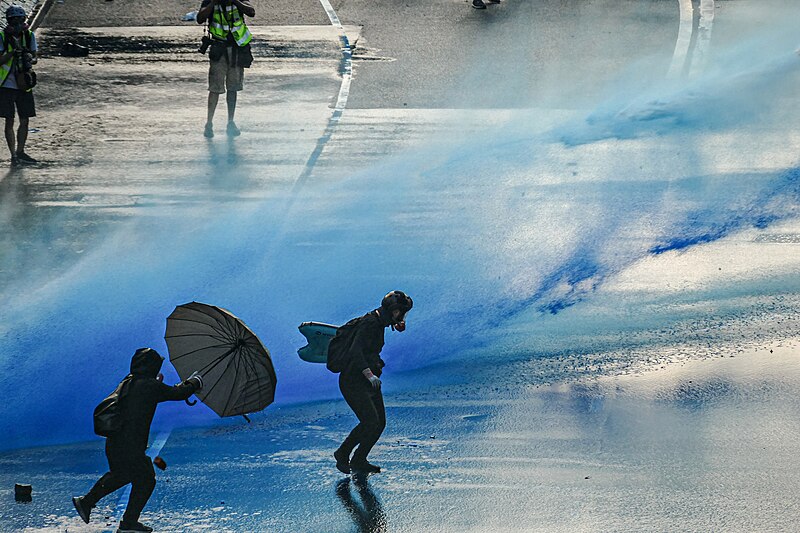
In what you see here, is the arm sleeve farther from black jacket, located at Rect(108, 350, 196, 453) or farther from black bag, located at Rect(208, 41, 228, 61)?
black bag, located at Rect(208, 41, 228, 61)

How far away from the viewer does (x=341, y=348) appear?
797 cm

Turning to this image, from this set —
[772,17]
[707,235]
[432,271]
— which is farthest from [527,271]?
[772,17]

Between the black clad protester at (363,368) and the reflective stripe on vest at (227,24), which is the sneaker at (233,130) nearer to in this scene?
the reflective stripe on vest at (227,24)

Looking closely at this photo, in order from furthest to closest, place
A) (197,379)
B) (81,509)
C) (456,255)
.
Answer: (456,255) < (197,379) < (81,509)

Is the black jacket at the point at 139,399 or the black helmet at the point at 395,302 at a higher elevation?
the black helmet at the point at 395,302

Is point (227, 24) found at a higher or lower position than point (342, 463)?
higher

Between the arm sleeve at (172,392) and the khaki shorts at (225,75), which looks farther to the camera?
the khaki shorts at (225,75)

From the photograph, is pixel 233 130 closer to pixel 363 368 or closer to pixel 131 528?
pixel 363 368

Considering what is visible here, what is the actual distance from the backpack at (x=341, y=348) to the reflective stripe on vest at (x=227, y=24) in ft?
23.6

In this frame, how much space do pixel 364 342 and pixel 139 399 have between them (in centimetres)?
157

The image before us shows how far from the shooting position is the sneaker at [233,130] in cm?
1446

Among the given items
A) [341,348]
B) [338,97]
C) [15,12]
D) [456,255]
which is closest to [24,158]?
[15,12]

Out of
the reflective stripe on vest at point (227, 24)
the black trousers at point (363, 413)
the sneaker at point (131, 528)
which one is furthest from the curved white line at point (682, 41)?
the sneaker at point (131, 528)

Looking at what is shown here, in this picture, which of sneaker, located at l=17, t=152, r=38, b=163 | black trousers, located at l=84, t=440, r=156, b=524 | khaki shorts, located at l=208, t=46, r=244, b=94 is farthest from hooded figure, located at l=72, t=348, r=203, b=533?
khaki shorts, located at l=208, t=46, r=244, b=94
